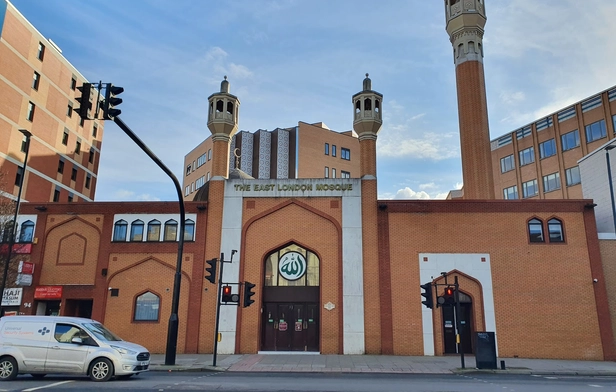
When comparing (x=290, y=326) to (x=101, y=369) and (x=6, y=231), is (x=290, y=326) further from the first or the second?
(x=6, y=231)

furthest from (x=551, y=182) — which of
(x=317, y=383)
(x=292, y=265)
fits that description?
(x=317, y=383)

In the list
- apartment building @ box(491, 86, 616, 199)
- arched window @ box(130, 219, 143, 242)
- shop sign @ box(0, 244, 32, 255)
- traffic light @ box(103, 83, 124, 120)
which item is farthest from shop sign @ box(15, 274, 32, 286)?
apartment building @ box(491, 86, 616, 199)

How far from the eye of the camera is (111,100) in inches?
383

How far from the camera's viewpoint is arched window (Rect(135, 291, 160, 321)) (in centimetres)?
2336

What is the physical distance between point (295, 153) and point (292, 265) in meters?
32.7

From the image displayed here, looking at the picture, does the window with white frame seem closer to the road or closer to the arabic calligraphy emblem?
the arabic calligraphy emblem

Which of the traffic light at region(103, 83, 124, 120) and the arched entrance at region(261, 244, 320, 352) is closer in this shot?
the traffic light at region(103, 83, 124, 120)

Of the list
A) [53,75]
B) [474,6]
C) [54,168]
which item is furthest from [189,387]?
[53,75]

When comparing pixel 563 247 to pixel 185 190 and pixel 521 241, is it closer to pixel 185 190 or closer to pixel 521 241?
pixel 521 241

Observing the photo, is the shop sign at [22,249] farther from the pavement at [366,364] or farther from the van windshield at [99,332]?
the van windshield at [99,332]

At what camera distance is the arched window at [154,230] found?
79.9 feet

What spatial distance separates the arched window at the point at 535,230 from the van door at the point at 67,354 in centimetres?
2000

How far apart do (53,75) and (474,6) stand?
36.9 metres

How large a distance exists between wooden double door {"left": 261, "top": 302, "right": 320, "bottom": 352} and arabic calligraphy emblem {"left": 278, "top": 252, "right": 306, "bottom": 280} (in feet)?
4.61
